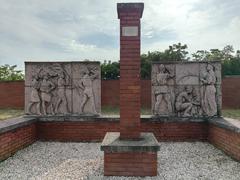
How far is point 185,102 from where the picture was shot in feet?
26.9

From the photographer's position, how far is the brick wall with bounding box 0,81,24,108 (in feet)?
67.2

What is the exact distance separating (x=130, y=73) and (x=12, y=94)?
1683 cm

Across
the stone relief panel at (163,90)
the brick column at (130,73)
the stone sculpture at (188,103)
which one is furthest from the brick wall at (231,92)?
the brick column at (130,73)

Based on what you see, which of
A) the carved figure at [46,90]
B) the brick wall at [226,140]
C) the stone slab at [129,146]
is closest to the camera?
the stone slab at [129,146]

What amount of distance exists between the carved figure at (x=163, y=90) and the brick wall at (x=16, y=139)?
3.21 meters

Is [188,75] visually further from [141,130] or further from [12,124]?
[12,124]

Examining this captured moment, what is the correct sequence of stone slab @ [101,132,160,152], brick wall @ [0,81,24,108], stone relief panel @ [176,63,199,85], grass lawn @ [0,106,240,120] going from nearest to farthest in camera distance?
stone slab @ [101,132,160,152] < stone relief panel @ [176,63,199,85] < grass lawn @ [0,106,240,120] < brick wall @ [0,81,24,108]

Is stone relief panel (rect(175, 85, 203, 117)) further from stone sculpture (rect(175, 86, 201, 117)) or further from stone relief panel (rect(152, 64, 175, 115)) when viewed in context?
stone relief panel (rect(152, 64, 175, 115))

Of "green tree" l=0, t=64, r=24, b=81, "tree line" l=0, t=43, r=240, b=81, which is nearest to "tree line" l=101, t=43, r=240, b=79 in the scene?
"tree line" l=0, t=43, r=240, b=81

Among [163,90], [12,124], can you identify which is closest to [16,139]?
[12,124]

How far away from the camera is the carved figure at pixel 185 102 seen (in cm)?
816

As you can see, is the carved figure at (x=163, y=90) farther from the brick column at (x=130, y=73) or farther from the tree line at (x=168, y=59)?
the tree line at (x=168, y=59)

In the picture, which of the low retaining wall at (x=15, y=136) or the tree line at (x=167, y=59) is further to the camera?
the tree line at (x=167, y=59)

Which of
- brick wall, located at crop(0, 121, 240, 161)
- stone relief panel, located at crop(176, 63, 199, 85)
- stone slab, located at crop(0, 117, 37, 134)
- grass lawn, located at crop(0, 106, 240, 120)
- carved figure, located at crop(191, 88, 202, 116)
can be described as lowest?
grass lawn, located at crop(0, 106, 240, 120)
